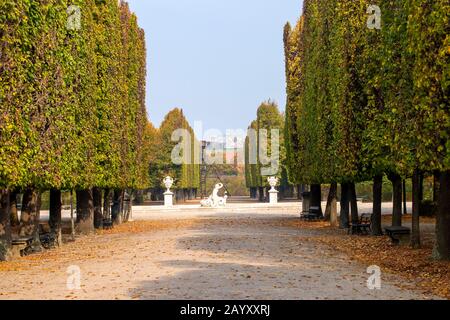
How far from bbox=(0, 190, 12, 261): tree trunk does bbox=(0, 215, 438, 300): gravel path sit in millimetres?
962

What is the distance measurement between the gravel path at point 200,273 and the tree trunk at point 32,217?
3.03 feet

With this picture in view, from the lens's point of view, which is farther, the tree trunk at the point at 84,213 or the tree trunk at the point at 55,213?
the tree trunk at the point at 84,213

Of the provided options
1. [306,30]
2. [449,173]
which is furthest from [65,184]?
[306,30]

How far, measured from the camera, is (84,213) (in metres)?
29.6

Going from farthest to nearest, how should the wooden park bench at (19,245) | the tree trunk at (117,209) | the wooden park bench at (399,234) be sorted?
the tree trunk at (117,209), the wooden park bench at (399,234), the wooden park bench at (19,245)

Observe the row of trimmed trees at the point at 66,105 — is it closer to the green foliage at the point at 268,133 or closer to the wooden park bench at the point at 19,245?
the wooden park bench at the point at 19,245

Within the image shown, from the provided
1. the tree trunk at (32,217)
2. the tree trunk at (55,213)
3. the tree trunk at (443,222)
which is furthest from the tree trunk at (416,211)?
the tree trunk at (55,213)

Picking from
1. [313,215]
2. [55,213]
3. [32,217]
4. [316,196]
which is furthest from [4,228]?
[316,196]

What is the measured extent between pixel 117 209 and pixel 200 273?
75.9ft

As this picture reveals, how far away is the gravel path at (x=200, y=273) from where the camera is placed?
1181cm

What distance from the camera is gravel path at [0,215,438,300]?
11812 mm

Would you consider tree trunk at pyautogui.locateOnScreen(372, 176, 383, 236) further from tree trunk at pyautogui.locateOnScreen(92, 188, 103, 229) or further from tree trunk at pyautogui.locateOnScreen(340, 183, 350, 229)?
tree trunk at pyautogui.locateOnScreen(92, 188, 103, 229)

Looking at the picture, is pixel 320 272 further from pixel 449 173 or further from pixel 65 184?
pixel 65 184
